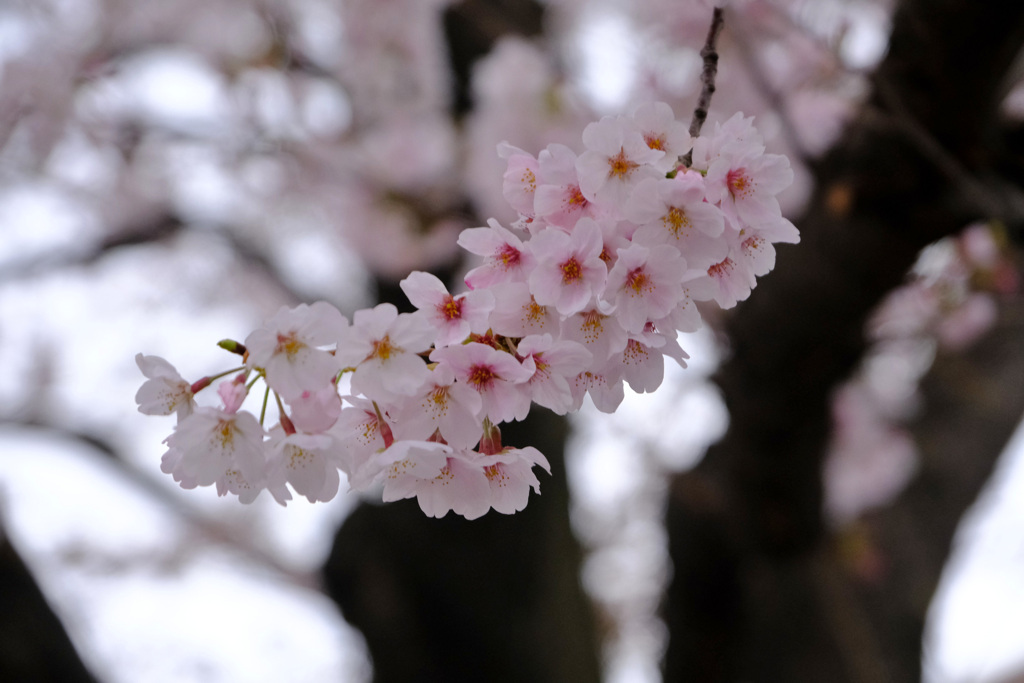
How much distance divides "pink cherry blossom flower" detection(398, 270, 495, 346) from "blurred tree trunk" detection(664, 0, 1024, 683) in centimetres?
105

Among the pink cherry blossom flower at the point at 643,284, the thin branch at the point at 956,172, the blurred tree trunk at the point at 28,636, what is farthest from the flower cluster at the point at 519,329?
the blurred tree trunk at the point at 28,636

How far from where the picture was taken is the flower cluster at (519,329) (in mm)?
566

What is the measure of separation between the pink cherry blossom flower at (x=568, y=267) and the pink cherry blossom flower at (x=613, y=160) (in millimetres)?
30

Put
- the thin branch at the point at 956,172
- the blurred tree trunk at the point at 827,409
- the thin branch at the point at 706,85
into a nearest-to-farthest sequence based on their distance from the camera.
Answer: the thin branch at the point at 706,85 < the thin branch at the point at 956,172 < the blurred tree trunk at the point at 827,409

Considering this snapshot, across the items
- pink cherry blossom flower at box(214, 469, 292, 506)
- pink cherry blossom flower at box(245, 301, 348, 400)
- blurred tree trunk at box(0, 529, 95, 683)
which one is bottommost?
blurred tree trunk at box(0, 529, 95, 683)

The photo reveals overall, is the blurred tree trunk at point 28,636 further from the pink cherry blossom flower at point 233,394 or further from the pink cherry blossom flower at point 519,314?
the pink cherry blossom flower at point 519,314

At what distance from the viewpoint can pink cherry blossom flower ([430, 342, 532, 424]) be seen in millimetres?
578

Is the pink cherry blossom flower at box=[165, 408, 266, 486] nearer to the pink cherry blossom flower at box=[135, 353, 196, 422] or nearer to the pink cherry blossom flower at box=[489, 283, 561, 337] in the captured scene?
the pink cherry blossom flower at box=[135, 353, 196, 422]

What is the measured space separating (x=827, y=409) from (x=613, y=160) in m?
1.72

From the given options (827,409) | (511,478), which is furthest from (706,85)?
(827,409)

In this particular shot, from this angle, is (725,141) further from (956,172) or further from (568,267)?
(956,172)

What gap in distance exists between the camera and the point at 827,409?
80.4 inches

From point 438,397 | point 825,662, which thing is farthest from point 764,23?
point 825,662

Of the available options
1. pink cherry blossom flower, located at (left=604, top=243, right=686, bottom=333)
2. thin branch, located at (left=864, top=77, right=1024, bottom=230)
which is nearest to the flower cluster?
pink cherry blossom flower, located at (left=604, top=243, right=686, bottom=333)
